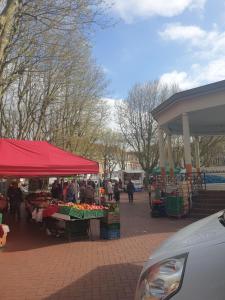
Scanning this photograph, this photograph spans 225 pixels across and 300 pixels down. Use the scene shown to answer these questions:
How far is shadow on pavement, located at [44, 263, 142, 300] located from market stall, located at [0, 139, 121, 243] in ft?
12.9

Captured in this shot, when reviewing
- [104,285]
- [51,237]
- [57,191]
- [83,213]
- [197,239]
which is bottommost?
[51,237]

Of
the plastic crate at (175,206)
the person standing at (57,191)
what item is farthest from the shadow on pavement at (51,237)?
the person standing at (57,191)

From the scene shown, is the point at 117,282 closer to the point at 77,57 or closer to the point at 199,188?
the point at 199,188

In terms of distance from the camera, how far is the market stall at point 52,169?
11.5 meters

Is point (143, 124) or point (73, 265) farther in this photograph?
point (143, 124)

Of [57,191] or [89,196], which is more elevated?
[57,191]

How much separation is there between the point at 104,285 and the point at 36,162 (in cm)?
573

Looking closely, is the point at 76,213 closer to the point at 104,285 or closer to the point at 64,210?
the point at 64,210

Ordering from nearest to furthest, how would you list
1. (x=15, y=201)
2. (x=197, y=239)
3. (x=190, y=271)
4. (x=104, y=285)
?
(x=190, y=271) < (x=197, y=239) < (x=104, y=285) < (x=15, y=201)

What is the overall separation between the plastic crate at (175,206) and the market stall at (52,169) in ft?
17.3

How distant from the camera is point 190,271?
2484 millimetres

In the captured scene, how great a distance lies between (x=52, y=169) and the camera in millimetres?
11852

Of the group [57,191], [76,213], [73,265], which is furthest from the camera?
[57,191]

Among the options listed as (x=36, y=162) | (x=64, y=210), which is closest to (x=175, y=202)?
(x=64, y=210)
